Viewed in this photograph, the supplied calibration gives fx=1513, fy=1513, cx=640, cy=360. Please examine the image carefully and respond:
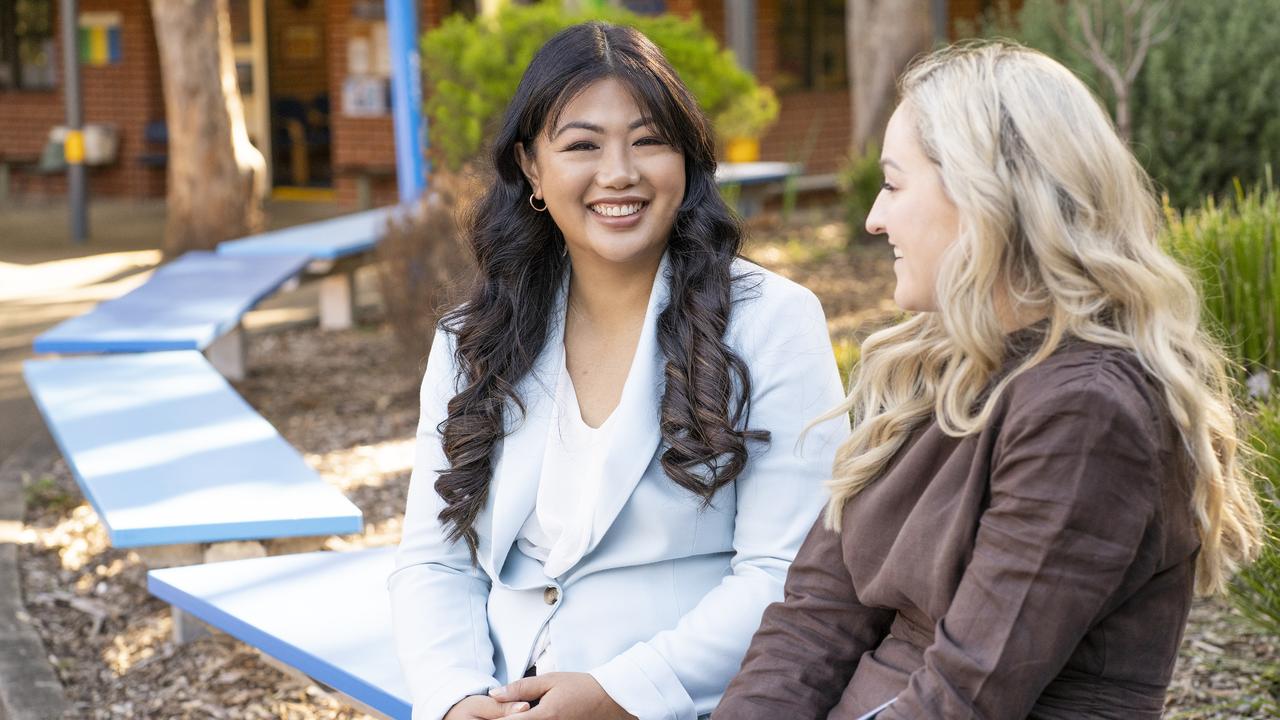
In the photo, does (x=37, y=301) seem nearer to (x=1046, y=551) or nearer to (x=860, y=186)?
(x=860, y=186)

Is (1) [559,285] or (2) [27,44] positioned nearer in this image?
(1) [559,285]

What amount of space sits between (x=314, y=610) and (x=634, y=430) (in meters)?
0.97

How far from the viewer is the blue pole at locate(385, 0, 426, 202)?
25.9ft

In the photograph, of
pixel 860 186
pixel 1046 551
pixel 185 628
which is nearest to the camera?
pixel 1046 551

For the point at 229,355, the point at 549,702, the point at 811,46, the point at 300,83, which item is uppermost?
the point at 811,46

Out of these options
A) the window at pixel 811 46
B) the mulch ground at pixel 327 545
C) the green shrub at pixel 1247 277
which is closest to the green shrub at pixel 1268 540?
the mulch ground at pixel 327 545

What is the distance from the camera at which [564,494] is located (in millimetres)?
2482

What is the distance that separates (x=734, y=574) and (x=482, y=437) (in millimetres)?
480

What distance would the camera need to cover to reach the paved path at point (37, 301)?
4074mm

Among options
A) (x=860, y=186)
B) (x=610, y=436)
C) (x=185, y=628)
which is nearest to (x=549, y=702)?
(x=610, y=436)

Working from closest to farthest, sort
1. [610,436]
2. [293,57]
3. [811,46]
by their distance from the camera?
[610,436]
[811,46]
[293,57]

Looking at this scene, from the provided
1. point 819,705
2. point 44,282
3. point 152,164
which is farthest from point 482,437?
point 152,164

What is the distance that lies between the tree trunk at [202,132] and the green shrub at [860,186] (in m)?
4.05

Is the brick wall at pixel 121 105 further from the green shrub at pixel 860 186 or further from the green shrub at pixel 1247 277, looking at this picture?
the green shrub at pixel 1247 277
